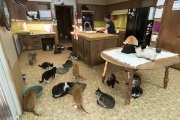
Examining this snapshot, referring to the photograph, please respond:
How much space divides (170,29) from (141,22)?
3.54 feet

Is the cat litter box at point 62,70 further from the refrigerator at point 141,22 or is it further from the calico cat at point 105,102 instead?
the refrigerator at point 141,22

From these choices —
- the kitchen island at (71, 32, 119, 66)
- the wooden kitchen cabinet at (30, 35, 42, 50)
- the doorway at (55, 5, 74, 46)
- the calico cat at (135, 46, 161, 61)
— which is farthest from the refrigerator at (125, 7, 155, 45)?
the doorway at (55, 5, 74, 46)

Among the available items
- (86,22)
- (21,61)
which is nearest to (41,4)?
(86,22)

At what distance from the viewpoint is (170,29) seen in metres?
2.68

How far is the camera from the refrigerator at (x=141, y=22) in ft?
11.0

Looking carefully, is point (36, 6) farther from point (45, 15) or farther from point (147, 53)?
point (147, 53)

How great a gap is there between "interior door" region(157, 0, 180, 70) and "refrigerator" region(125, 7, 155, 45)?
0.57 meters

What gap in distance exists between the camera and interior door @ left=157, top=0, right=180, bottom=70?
8.38 ft

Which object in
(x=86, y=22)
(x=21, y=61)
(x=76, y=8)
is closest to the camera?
(x=21, y=61)

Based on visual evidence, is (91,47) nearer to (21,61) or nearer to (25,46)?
(21,61)

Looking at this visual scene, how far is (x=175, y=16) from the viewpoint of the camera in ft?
8.35

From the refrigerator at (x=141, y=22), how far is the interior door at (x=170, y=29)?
57 cm

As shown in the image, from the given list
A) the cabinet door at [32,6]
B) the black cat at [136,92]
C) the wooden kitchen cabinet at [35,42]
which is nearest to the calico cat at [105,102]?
the black cat at [136,92]

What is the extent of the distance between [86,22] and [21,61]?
2.54 m
